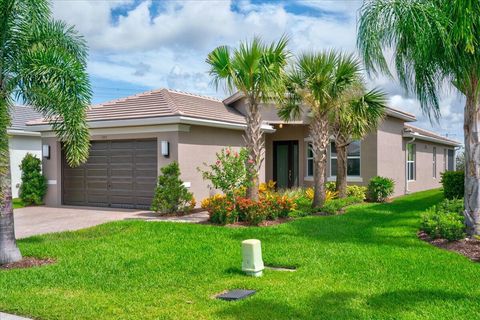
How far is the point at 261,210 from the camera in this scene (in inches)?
493

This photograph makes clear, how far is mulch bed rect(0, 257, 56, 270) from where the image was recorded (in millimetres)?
8211

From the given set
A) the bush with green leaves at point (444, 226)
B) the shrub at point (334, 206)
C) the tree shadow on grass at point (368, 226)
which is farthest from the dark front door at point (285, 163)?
the bush with green leaves at point (444, 226)

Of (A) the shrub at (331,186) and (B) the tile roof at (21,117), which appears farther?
(B) the tile roof at (21,117)

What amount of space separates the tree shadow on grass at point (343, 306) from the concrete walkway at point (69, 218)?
7.45 m

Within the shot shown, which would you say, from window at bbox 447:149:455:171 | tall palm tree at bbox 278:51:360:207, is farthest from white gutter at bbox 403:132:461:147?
tall palm tree at bbox 278:51:360:207

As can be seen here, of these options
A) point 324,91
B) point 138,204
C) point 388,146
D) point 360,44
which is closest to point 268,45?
point 324,91

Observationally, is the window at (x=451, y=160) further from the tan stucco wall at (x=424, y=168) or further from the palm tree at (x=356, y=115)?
the palm tree at (x=356, y=115)

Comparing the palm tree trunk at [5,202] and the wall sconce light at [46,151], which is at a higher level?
the wall sconce light at [46,151]

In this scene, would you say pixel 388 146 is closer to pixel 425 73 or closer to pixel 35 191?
pixel 425 73

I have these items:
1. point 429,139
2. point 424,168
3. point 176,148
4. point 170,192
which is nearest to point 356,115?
point 176,148

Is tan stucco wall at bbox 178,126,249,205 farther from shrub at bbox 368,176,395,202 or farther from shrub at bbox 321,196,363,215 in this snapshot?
shrub at bbox 368,176,395,202

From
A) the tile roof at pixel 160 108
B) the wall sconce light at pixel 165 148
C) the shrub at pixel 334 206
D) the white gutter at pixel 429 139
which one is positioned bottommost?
the shrub at pixel 334 206

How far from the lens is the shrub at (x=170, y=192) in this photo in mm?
14242

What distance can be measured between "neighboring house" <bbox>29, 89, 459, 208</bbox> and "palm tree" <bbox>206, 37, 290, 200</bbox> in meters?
2.22
